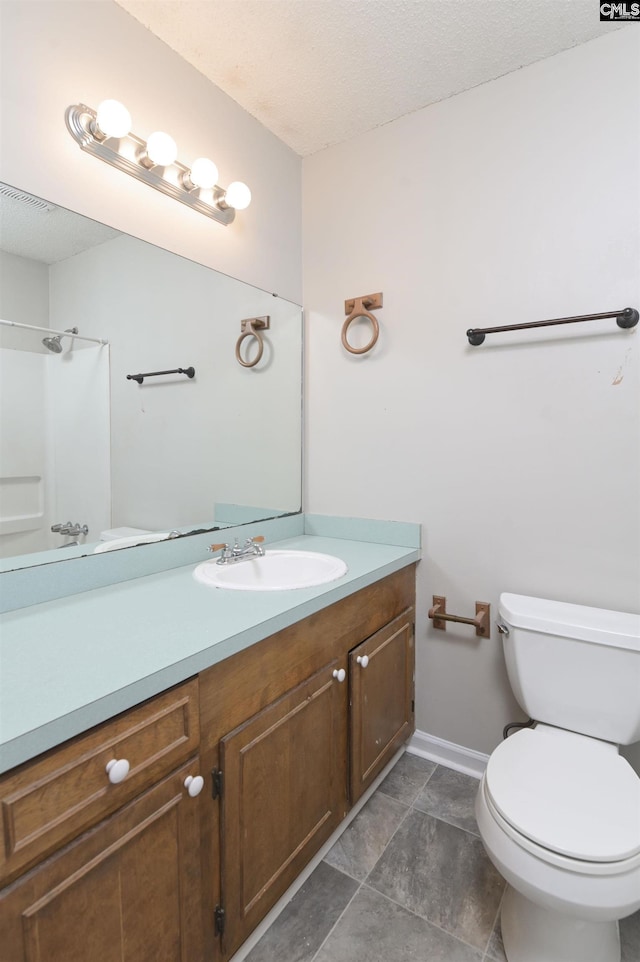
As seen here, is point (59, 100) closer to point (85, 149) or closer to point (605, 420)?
point (85, 149)

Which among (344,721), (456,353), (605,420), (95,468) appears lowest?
(344,721)

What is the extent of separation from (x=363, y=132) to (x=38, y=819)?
2.33 metres

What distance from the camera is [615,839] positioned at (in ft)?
3.17

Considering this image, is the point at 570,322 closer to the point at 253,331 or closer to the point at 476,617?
the point at 476,617

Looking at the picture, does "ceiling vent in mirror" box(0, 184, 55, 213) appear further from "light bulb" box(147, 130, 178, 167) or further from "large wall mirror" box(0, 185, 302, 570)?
"light bulb" box(147, 130, 178, 167)

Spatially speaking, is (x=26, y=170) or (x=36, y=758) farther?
(x=26, y=170)

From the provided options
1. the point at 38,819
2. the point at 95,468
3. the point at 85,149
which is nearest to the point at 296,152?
the point at 85,149

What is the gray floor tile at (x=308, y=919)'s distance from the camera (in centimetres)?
114

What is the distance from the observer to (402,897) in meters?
1.29

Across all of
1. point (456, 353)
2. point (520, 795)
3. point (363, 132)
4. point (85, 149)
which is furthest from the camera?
point (363, 132)

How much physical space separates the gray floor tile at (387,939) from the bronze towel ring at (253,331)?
1.78m

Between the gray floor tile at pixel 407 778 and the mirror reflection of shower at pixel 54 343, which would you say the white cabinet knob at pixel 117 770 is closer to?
the mirror reflection of shower at pixel 54 343

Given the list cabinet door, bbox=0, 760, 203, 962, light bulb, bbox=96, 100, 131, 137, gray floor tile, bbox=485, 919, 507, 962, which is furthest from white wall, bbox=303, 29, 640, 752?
cabinet door, bbox=0, 760, 203, 962
